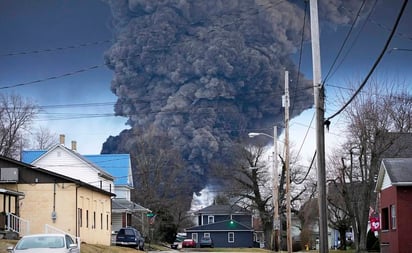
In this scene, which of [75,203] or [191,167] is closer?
[75,203]

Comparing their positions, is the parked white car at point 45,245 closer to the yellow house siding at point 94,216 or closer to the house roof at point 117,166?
the yellow house siding at point 94,216

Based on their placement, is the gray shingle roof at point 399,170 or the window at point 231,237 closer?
the gray shingle roof at point 399,170

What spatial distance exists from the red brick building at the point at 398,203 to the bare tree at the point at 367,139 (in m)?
9.16

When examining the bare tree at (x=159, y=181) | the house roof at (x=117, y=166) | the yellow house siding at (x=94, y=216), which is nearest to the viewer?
the yellow house siding at (x=94, y=216)

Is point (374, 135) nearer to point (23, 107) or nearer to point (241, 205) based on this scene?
point (241, 205)

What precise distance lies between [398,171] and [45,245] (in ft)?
71.4

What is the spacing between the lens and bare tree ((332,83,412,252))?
50.8 meters

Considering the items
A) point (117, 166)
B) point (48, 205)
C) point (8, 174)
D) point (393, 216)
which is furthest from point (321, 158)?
point (117, 166)

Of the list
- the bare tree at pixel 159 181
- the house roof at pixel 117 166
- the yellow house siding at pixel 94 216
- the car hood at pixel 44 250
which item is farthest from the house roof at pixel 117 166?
the car hood at pixel 44 250

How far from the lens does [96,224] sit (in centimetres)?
5341

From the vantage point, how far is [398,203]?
3862cm

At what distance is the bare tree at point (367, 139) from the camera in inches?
2002

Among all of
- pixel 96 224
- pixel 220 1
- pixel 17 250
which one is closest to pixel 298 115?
pixel 220 1

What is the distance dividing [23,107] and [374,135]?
154 feet
